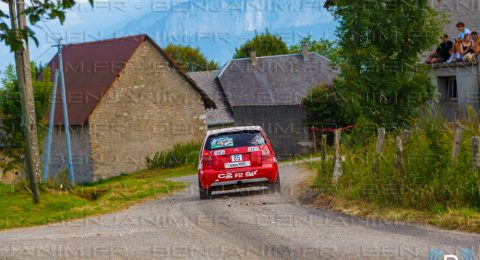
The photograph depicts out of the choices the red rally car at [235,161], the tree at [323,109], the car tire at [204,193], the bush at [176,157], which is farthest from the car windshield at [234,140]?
the bush at [176,157]

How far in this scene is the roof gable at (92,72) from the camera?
135ft

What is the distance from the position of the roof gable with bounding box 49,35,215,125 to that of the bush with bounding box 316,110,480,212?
28.1 m

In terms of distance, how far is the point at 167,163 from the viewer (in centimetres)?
4169

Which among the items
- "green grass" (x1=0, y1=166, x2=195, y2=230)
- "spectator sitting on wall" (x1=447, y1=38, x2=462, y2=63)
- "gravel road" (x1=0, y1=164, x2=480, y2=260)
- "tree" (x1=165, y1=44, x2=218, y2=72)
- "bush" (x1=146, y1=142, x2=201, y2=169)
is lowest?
"bush" (x1=146, y1=142, x2=201, y2=169)

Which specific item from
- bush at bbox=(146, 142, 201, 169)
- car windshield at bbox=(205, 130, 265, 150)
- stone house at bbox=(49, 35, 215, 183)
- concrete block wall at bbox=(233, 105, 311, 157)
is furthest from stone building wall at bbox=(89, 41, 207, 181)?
car windshield at bbox=(205, 130, 265, 150)

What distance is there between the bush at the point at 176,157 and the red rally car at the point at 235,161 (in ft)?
72.7

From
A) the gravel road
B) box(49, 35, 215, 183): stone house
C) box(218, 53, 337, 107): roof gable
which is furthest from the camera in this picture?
box(218, 53, 337, 107): roof gable

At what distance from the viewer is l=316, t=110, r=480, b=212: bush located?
11.9 meters

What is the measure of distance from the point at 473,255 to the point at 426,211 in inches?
138

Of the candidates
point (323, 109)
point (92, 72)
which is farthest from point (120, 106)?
point (323, 109)

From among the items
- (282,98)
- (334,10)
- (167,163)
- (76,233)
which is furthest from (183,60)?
(76,233)

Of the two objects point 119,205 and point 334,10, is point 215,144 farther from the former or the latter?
point 334,10

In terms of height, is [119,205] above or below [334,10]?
below

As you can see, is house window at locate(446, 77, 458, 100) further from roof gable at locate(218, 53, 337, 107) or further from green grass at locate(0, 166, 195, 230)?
roof gable at locate(218, 53, 337, 107)
